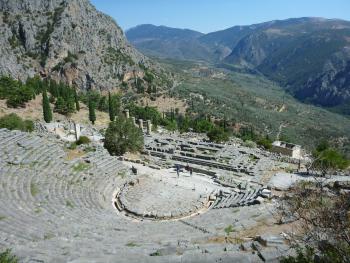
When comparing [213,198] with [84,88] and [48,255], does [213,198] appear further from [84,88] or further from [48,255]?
[84,88]

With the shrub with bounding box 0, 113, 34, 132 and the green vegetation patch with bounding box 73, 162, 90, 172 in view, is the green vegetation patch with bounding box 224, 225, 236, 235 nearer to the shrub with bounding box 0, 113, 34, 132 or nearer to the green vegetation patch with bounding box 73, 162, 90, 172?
the green vegetation patch with bounding box 73, 162, 90, 172

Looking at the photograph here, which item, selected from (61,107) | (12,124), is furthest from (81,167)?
(61,107)

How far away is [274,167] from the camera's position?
46531mm

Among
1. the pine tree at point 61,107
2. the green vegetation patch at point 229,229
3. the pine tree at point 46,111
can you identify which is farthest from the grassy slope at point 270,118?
the green vegetation patch at point 229,229

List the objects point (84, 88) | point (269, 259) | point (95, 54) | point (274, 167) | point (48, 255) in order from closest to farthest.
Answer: point (269, 259) → point (48, 255) → point (274, 167) → point (84, 88) → point (95, 54)

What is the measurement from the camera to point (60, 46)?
448 ft

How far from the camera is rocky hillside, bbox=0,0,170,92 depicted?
131 metres

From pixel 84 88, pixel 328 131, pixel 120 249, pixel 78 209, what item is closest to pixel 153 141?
pixel 78 209

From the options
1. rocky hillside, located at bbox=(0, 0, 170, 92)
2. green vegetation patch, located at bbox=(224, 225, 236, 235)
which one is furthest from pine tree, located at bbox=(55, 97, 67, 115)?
green vegetation patch, located at bbox=(224, 225, 236, 235)

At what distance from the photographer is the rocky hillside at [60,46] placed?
131 meters

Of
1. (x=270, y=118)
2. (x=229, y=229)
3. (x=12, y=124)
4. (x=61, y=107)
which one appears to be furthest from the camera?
(x=270, y=118)

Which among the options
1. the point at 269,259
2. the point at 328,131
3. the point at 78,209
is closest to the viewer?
the point at 269,259

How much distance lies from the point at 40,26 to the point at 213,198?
128 metres

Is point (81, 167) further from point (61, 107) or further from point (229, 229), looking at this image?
point (61, 107)
